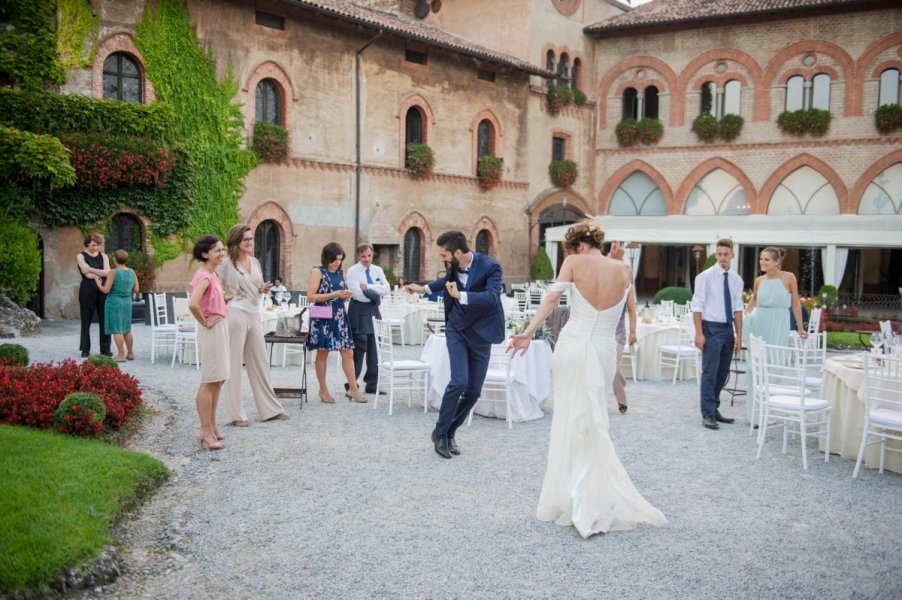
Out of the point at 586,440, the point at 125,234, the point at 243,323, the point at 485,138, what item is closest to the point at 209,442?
the point at 243,323

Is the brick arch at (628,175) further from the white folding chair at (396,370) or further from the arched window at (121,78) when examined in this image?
the white folding chair at (396,370)

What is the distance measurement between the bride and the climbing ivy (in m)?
14.8

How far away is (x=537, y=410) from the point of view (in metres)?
8.67

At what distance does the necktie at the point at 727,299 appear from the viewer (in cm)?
791

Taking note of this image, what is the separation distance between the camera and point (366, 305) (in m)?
9.40

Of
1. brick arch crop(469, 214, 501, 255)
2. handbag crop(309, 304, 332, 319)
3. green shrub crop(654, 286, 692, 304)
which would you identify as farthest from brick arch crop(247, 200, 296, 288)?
handbag crop(309, 304, 332, 319)

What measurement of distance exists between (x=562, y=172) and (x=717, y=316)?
65.9 ft

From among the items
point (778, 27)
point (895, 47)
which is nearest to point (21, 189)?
point (778, 27)

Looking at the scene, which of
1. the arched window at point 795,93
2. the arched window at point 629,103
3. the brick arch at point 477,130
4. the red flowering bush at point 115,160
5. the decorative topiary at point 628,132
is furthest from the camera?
the arched window at point 629,103

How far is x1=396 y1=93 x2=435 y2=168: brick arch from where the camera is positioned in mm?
22609

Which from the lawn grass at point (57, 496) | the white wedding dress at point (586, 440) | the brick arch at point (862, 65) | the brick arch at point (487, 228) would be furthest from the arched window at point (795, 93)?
the lawn grass at point (57, 496)

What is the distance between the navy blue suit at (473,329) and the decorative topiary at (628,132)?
22830mm

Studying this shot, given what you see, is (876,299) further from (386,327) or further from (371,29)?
(386,327)

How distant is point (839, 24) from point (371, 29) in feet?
49.5
